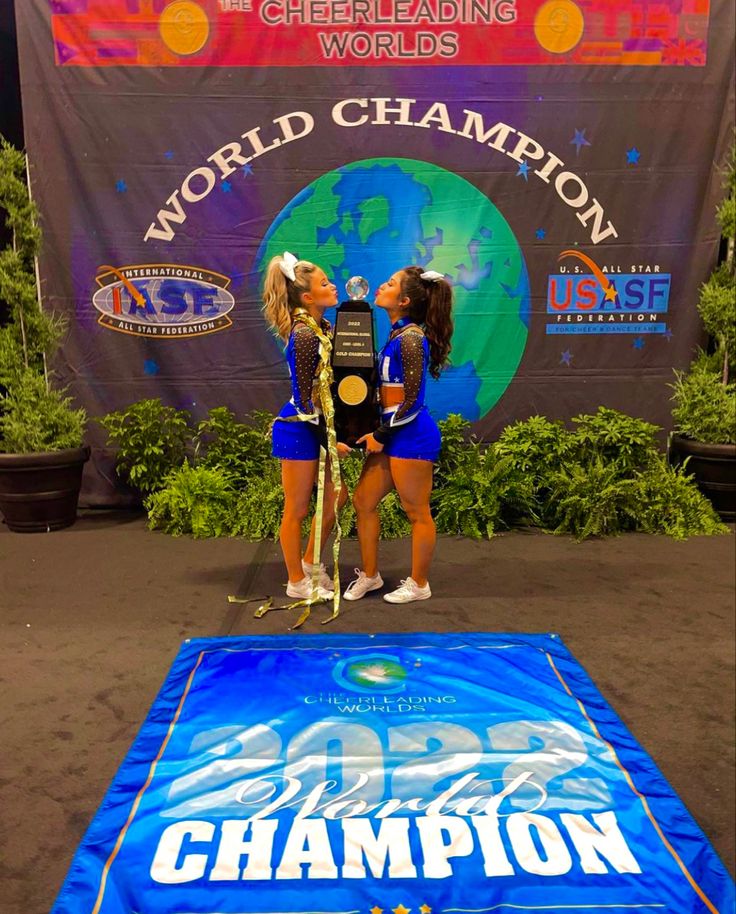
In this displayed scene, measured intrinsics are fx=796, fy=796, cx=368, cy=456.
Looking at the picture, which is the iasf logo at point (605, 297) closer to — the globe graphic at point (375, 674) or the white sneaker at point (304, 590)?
the white sneaker at point (304, 590)

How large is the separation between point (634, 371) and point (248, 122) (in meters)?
2.83

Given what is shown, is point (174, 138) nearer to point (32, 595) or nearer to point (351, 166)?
point (351, 166)

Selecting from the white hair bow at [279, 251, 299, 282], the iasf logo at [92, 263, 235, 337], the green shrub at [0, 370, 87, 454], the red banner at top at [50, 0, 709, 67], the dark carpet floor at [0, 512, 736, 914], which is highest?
the red banner at top at [50, 0, 709, 67]

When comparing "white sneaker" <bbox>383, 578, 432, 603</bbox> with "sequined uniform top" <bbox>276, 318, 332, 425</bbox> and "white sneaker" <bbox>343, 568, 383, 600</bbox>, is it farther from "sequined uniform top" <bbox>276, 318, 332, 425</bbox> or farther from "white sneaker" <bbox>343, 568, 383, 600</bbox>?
"sequined uniform top" <bbox>276, 318, 332, 425</bbox>

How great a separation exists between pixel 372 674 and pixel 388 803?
71 cm

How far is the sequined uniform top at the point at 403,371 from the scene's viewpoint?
313cm

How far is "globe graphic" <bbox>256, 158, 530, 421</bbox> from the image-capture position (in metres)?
4.85

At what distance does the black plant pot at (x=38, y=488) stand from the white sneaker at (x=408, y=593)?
7.17 feet

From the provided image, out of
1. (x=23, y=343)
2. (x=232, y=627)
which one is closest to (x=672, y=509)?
(x=232, y=627)

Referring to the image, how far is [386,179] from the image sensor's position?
4.85m

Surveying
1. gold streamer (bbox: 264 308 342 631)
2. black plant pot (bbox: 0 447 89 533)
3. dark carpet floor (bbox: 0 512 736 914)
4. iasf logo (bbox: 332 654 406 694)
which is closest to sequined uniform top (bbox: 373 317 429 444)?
gold streamer (bbox: 264 308 342 631)

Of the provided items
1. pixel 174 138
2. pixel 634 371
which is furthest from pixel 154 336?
pixel 634 371

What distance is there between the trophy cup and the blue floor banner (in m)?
0.98

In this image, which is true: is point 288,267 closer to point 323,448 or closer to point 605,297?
point 323,448
